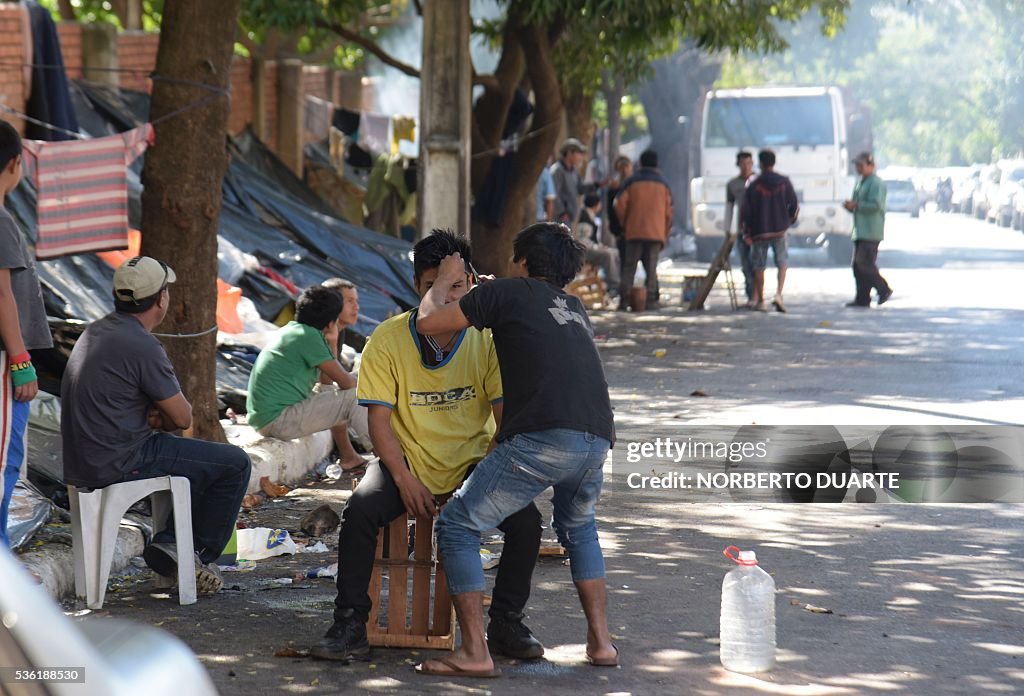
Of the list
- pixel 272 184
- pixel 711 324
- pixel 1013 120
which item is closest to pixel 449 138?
pixel 272 184

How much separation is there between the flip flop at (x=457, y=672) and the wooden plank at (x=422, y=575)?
0.31 metres

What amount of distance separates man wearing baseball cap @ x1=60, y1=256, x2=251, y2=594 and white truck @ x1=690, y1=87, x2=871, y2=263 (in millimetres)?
20886

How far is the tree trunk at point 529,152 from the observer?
56.6ft

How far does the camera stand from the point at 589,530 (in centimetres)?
532

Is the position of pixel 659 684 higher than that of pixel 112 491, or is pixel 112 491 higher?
pixel 112 491

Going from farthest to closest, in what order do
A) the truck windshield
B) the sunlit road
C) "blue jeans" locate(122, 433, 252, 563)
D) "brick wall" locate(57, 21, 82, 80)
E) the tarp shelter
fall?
1. the truck windshield
2. "brick wall" locate(57, 21, 82, 80)
3. the sunlit road
4. the tarp shelter
5. "blue jeans" locate(122, 433, 252, 563)

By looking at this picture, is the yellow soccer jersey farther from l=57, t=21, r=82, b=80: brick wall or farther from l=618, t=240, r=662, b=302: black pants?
l=618, t=240, r=662, b=302: black pants

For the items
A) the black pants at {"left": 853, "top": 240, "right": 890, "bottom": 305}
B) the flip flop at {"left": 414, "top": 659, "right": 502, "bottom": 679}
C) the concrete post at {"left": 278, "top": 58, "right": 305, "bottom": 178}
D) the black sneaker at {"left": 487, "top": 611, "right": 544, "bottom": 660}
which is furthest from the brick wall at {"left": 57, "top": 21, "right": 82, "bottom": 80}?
the flip flop at {"left": 414, "top": 659, "right": 502, "bottom": 679}

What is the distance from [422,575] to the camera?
18.1 feet

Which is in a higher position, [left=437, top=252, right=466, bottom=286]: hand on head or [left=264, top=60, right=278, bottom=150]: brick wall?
[left=264, top=60, right=278, bottom=150]: brick wall

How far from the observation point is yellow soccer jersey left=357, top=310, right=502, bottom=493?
17.8 feet

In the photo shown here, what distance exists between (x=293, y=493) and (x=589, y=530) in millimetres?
3519

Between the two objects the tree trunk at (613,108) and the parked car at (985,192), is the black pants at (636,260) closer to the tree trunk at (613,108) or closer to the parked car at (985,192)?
the tree trunk at (613,108)

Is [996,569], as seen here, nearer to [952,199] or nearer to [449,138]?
[449,138]
